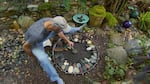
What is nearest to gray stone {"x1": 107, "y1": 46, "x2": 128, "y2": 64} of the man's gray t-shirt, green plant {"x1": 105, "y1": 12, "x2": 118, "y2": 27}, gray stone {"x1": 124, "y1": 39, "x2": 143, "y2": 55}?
gray stone {"x1": 124, "y1": 39, "x2": 143, "y2": 55}

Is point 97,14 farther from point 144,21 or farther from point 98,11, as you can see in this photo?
point 144,21

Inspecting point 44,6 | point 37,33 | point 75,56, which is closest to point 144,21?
point 75,56

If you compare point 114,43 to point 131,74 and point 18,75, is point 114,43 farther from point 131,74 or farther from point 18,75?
point 18,75

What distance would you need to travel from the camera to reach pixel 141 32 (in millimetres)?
4402

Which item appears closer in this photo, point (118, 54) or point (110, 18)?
point (118, 54)

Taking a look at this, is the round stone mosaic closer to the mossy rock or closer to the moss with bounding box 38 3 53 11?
the mossy rock

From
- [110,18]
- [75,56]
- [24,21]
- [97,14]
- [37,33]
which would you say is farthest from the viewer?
[110,18]

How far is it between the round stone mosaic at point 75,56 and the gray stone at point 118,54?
219 millimetres

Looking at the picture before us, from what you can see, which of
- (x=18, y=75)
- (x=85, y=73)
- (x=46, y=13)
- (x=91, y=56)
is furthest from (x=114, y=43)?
(x=18, y=75)

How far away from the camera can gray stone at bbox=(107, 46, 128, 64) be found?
3.86 meters

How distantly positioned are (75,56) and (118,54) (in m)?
0.64

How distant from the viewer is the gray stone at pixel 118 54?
12.7 feet

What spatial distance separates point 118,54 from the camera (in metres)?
3.88

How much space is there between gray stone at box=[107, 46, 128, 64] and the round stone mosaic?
8.6 inches
